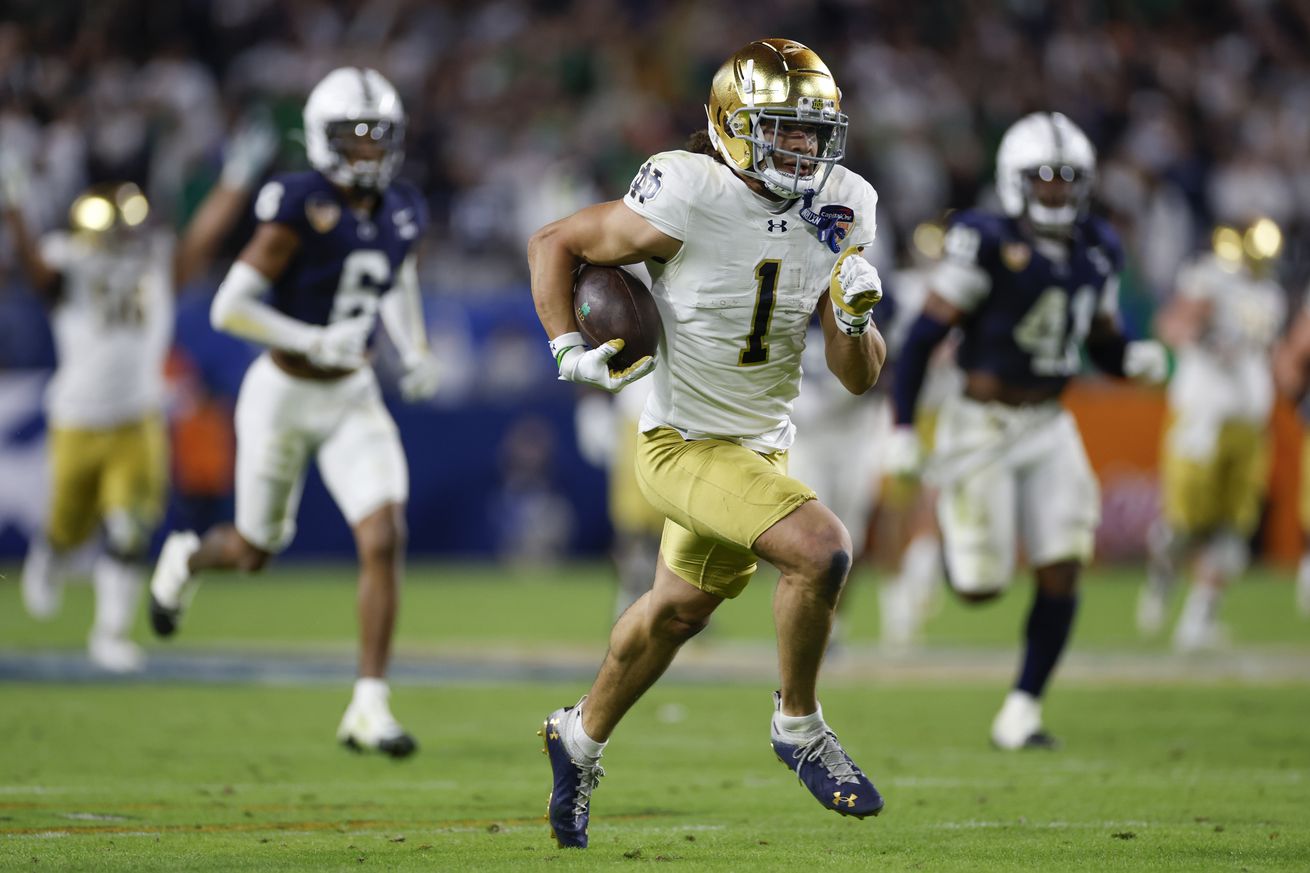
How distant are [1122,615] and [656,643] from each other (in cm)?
803

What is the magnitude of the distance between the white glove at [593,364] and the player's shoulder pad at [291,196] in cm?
231

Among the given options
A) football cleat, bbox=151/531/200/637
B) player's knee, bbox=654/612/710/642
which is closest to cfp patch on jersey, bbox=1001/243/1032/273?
player's knee, bbox=654/612/710/642

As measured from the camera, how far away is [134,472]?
30.2 ft

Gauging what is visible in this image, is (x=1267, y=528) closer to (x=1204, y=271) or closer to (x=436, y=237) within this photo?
(x=1204, y=271)

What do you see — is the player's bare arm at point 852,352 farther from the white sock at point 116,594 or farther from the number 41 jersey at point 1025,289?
the white sock at point 116,594

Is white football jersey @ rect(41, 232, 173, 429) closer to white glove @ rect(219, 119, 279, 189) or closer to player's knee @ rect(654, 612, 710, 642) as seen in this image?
white glove @ rect(219, 119, 279, 189)

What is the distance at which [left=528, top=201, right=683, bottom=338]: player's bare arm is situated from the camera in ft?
14.2

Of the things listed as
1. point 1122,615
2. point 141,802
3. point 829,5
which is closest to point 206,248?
point 141,802

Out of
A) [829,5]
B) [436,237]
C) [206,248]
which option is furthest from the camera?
[829,5]

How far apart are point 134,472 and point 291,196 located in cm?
333

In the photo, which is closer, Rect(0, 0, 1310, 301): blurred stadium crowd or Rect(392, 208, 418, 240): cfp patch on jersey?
Rect(392, 208, 418, 240): cfp patch on jersey

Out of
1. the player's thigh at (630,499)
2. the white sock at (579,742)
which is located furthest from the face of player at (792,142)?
the player's thigh at (630,499)

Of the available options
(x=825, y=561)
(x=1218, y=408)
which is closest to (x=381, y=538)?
(x=825, y=561)

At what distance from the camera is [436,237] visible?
15.0 metres
